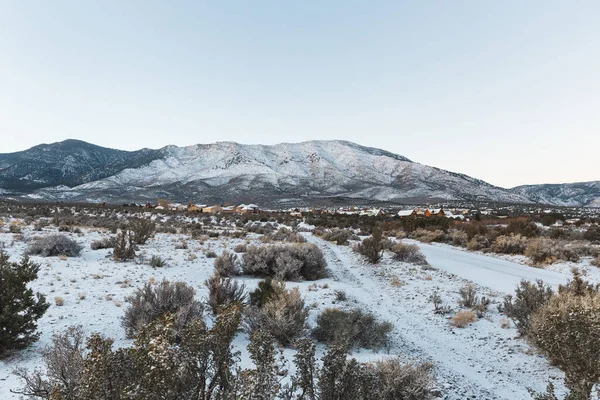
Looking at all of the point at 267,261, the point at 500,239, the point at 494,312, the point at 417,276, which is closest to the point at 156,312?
the point at 267,261

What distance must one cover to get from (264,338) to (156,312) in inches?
166

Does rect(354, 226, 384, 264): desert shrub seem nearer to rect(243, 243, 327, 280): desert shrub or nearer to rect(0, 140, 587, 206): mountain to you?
rect(243, 243, 327, 280): desert shrub

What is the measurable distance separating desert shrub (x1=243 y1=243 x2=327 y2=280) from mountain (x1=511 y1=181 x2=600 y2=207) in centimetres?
16887

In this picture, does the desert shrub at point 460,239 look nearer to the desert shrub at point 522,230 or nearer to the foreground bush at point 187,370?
the desert shrub at point 522,230

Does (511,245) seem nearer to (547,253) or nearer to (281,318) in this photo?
(547,253)

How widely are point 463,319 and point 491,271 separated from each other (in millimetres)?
7503

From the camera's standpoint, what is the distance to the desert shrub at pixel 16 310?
5.63m

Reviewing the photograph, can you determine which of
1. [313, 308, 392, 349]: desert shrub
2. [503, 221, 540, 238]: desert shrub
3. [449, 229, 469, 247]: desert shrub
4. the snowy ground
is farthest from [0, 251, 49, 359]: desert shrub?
[503, 221, 540, 238]: desert shrub

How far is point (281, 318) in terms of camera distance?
21.1ft

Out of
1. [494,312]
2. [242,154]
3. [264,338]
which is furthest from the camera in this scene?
[242,154]

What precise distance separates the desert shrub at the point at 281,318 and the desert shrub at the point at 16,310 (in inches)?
148

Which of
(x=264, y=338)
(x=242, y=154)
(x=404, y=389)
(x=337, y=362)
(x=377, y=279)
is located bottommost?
(x=377, y=279)

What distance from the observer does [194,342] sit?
293cm

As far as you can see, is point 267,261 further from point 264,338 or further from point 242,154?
point 242,154
